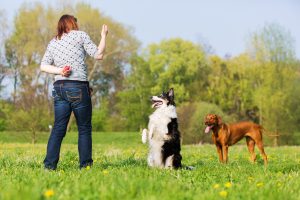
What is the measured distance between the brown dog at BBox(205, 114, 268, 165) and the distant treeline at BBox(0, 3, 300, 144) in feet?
79.6

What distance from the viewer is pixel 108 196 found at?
4.27m

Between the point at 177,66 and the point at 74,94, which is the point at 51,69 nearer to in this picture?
the point at 74,94

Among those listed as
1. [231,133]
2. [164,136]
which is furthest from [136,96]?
[164,136]

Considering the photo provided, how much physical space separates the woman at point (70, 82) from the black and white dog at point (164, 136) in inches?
44.6

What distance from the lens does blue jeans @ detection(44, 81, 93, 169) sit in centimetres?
788

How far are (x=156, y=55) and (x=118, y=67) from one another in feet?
16.1

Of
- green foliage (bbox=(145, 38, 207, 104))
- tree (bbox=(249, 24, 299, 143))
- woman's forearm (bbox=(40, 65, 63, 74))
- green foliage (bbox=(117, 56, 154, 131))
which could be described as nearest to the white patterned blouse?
woman's forearm (bbox=(40, 65, 63, 74))

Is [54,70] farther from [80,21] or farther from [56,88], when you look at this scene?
[80,21]

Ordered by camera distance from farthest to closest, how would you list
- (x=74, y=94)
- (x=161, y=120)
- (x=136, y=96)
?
(x=136, y=96)
(x=161, y=120)
(x=74, y=94)

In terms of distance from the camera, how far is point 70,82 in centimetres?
788

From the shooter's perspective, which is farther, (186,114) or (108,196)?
(186,114)

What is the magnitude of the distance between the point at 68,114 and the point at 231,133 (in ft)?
19.6

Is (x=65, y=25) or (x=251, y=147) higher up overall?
(x=65, y=25)

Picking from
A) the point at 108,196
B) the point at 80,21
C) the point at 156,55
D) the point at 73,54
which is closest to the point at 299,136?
the point at 156,55
